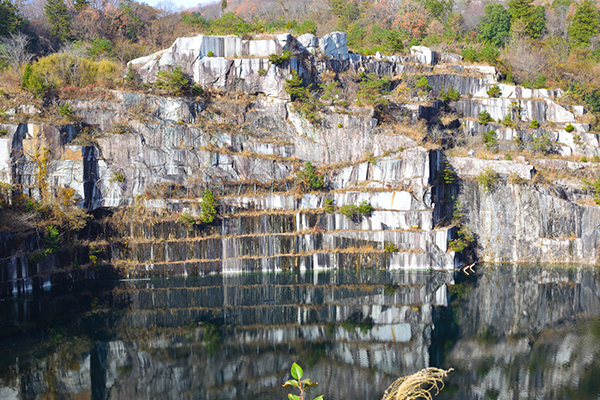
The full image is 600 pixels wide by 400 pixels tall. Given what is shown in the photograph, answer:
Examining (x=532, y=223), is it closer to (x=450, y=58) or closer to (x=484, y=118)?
(x=484, y=118)

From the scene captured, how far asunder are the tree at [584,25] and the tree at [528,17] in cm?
300

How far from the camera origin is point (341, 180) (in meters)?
34.2

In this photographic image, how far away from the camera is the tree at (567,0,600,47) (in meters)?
50.0

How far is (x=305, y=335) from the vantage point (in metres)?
21.9

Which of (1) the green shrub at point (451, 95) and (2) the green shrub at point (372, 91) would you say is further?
(1) the green shrub at point (451, 95)

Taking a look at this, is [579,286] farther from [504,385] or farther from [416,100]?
[416,100]

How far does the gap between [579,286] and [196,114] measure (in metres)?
26.3

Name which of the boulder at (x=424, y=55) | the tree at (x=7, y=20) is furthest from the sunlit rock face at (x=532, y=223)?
the tree at (x=7, y=20)

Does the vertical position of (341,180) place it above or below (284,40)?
below

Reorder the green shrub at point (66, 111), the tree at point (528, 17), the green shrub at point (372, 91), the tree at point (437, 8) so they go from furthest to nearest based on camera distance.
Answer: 1. the tree at point (437, 8)
2. the tree at point (528, 17)
3. the green shrub at point (372, 91)
4. the green shrub at point (66, 111)

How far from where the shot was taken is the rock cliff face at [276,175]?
101ft

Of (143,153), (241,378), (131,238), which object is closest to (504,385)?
(241,378)

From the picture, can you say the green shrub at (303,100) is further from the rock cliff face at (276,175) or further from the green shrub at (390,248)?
the green shrub at (390,248)

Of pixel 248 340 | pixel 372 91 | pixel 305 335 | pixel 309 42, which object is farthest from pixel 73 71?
pixel 305 335
